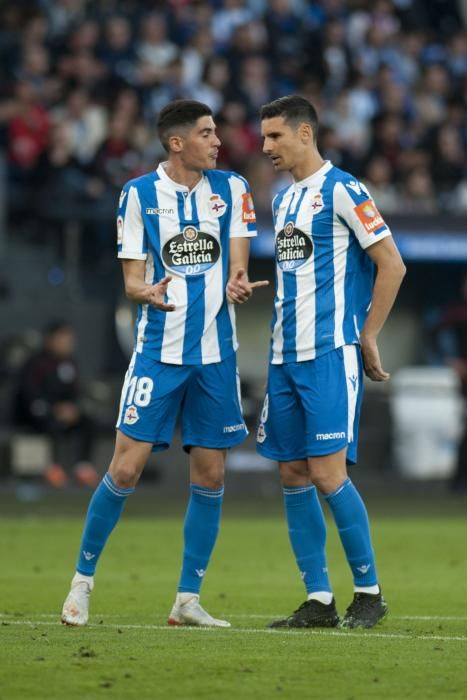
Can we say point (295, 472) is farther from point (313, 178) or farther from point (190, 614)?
point (313, 178)

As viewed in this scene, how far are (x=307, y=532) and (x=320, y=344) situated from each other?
0.94 m

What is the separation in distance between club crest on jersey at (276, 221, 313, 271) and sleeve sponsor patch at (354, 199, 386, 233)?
278 millimetres

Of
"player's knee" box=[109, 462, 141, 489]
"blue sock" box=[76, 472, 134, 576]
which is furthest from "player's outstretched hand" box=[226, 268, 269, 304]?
"blue sock" box=[76, 472, 134, 576]

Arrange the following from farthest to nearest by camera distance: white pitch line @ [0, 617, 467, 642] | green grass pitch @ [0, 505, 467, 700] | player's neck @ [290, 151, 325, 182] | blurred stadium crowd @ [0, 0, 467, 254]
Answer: blurred stadium crowd @ [0, 0, 467, 254] < player's neck @ [290, 151, 325, 182] < white pitch line @ [0, 617, 467, 642] < green grass pitch @ [0, 505, 467, 700]

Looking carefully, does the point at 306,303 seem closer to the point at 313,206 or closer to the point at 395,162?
the point at 313,206

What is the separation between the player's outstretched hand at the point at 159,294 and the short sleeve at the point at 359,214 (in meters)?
0.89

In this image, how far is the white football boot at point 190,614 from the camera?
27.1ft

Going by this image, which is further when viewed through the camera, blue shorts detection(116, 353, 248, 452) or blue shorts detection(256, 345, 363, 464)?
blue shorts detection(116, 353, 248, 452)

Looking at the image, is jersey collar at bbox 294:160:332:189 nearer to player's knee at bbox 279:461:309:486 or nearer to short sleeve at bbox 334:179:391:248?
short sleeve at bbox 334:179:391:248

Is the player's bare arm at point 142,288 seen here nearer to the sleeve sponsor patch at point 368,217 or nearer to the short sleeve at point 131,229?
the short sleeve at point 131,229

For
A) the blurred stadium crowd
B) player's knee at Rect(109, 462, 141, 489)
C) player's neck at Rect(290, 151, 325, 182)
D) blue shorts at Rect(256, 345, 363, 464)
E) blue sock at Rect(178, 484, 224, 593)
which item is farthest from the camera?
the blurred stadium crowd

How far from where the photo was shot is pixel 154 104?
67.9ft

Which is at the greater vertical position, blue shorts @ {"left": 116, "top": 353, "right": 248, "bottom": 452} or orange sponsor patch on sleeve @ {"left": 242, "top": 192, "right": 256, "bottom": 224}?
orange sponsor patch on sleeve @ {"left": 242, "top": 192, "right": 256, "bottom": 224}

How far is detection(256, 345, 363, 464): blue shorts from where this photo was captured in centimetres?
808
